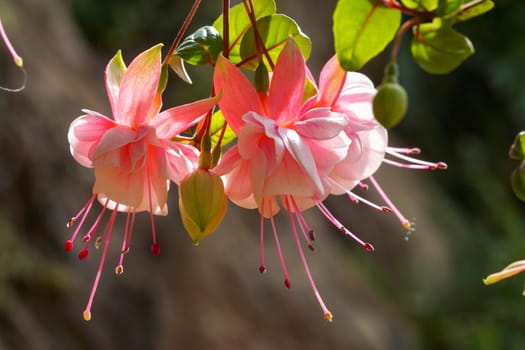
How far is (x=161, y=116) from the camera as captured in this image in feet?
1.48

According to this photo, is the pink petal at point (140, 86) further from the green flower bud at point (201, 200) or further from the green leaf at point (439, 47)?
the green leaf at point (439, 47)

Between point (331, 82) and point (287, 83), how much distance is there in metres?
0.04

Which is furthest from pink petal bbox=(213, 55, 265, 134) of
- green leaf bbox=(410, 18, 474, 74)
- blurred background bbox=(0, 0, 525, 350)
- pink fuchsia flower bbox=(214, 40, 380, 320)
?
blurred background bbox=(0, 0, 525, 350)

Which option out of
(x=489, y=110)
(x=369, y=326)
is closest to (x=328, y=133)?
(x=369, y=326)

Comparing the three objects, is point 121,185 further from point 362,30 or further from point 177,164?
point 362,30

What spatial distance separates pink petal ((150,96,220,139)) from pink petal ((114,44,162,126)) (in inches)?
0.6

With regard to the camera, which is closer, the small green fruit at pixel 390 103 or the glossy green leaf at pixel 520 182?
the small green fruit at pixel 390 103

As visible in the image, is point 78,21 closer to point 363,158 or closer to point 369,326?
point 369,326

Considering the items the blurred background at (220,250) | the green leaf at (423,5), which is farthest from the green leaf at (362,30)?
the blurred background at (220,250)

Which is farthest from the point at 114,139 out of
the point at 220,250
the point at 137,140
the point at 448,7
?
the point at 220,250

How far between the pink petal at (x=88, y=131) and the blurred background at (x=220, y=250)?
51.2 inches

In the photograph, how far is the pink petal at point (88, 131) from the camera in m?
0.46

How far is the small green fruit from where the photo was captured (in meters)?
0.36

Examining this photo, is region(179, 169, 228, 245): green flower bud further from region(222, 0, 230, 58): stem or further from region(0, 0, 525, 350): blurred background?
region(0, 0, 525, 350): blurred background
